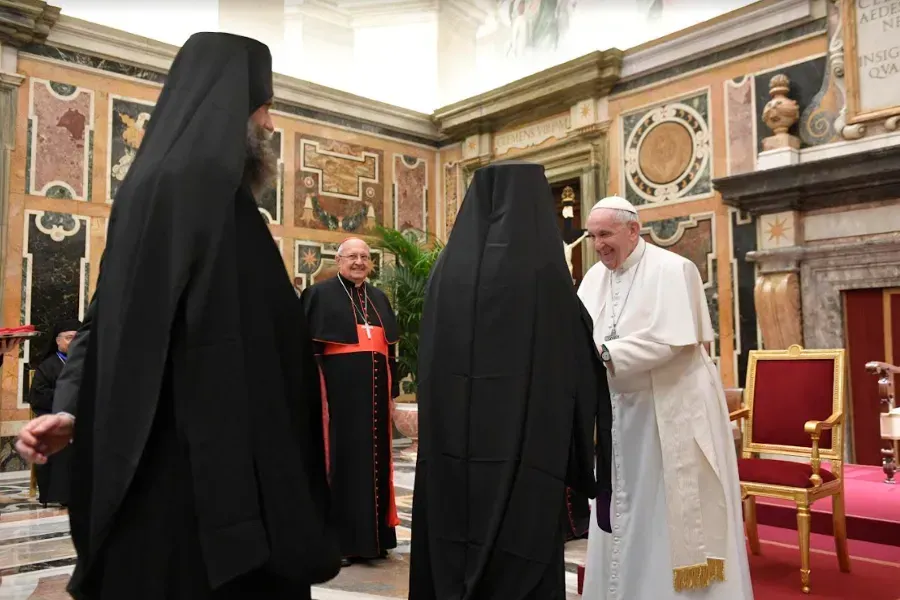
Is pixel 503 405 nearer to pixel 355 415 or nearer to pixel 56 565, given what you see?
pixel 355 415

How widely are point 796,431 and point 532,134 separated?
670 centimetres

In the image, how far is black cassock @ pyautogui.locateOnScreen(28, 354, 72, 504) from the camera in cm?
528

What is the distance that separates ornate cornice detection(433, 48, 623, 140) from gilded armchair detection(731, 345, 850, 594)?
549cm

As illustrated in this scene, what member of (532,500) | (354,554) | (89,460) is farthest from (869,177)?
(89,460)

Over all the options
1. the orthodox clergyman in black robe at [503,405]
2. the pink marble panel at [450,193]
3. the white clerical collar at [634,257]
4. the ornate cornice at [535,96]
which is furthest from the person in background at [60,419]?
the pink marble panel at [450,193]

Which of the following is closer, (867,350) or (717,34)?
(867,350)

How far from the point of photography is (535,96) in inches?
380

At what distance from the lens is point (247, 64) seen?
1.67 m

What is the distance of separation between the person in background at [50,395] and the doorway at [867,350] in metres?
6.63

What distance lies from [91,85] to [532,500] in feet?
26.0

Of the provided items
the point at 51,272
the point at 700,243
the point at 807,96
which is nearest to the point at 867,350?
the point at 700,243

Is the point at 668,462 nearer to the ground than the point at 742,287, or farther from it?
nearer to the ground

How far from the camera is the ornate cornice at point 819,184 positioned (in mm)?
6633

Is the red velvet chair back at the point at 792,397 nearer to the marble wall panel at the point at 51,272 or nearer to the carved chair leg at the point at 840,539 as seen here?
the carved chair leg at the point at 840,539
